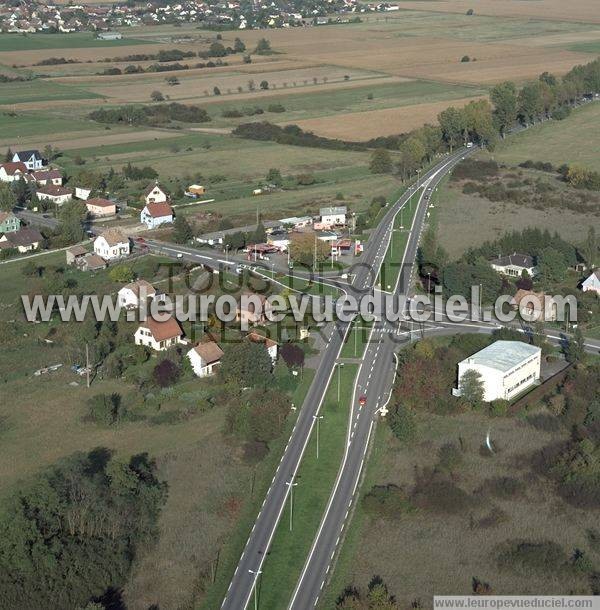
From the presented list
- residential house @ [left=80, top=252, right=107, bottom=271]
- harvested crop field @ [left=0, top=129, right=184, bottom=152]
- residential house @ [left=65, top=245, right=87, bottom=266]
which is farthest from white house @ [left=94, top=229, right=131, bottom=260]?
harvested crop field @ [left=0, top=129, right=184, bottom=152]

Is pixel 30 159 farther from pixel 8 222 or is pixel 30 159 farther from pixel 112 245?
pixel 112 245

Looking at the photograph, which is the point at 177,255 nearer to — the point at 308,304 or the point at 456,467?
the point at 308,304

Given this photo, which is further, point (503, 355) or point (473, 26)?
point (473, 26)

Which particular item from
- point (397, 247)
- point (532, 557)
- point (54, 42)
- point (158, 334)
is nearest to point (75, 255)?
point (158, 334)

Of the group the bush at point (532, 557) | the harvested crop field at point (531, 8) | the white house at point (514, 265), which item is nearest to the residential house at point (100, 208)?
the white house at point (514, 265)

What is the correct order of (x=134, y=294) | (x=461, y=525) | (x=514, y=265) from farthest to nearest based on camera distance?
1. (x=514, y=265)
2. (x=134, y=294)
3. (x=461, y=525)

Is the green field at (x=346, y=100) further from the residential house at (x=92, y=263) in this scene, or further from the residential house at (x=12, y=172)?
the residential house at (x=92, y=263)

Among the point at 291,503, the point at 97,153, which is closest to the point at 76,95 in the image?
the point at 97,153
